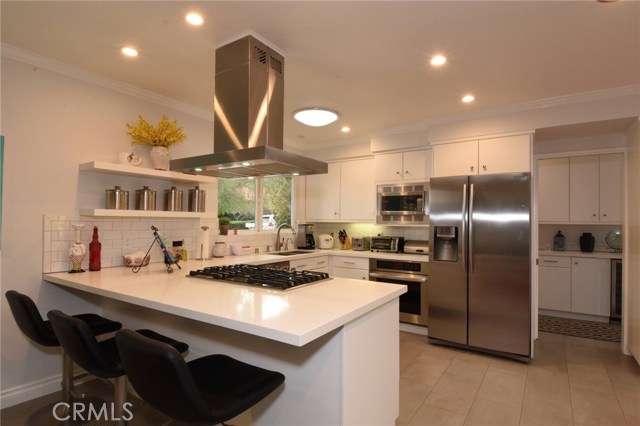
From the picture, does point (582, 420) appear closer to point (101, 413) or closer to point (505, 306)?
point (505, 306)

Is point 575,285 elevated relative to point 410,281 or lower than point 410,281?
lower

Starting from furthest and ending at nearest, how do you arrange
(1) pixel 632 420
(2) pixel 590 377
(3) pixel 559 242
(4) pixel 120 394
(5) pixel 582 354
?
1. (3) pixel 559 242
2. (5) pixel 582 354
3. (2) pixel 590 377
4. (1) pixel 632 420
5. (4) pixel 120 394

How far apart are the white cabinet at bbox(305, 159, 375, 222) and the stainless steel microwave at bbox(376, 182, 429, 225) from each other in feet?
0.59

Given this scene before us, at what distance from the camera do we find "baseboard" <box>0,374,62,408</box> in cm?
231

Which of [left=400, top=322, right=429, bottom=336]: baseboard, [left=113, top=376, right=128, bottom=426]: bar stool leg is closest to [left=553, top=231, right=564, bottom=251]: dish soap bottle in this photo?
[left=400, top=322, right=429, bottom=336]: baseboard

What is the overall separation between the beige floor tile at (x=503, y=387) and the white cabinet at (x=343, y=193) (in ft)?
7.25

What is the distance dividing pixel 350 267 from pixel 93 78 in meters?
3.24

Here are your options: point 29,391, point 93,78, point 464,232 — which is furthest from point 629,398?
point 93,78

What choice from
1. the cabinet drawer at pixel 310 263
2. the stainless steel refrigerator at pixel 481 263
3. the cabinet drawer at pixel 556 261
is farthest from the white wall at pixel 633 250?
the cabinet drawer at pixel 310 263

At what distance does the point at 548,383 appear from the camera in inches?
108

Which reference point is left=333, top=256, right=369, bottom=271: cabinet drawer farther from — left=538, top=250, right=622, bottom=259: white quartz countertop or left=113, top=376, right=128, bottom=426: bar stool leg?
left=113, top=376, right=128, bottom=426: bar stool leg

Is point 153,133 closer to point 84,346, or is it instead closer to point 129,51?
point 129,51

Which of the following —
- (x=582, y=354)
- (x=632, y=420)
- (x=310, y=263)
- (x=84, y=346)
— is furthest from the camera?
(x=310, y=263)

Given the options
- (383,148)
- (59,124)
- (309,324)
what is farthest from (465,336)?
(59,124)
